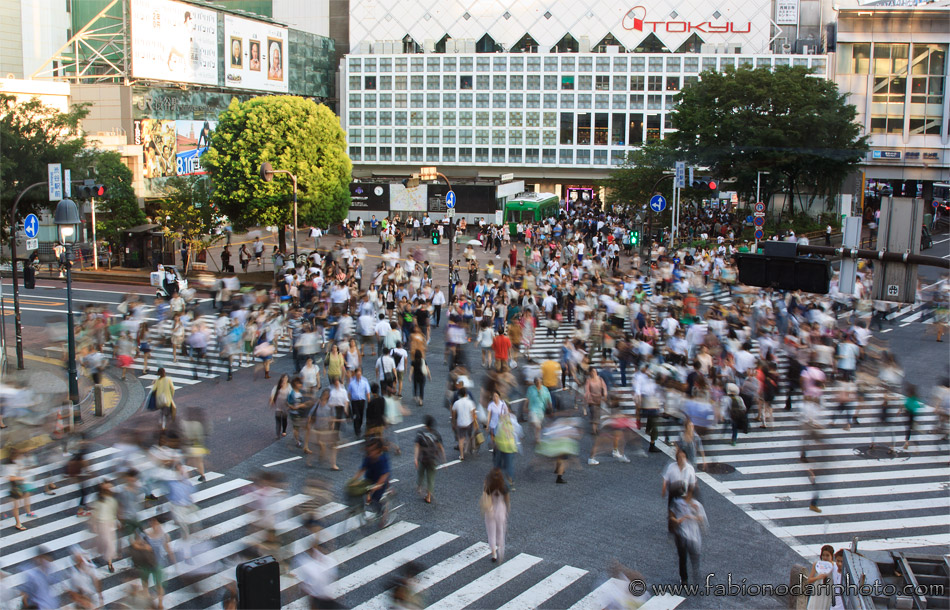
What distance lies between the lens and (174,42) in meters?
65.9

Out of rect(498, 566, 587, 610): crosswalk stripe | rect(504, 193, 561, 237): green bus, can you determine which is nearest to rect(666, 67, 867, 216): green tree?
rect(504, 193, 561, 237): green bus

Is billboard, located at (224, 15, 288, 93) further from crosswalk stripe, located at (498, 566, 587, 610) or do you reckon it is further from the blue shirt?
crosswalk stripe, located at (498, 566, 587, 610)

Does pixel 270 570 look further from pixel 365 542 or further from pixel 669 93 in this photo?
pixel 669 93

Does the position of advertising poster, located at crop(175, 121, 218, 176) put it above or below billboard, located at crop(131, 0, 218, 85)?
below

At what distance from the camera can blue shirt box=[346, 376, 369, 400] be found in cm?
1780

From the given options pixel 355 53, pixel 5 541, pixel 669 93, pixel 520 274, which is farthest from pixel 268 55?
pixel 5 541

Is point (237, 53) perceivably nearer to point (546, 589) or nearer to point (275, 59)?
point (275, 59)

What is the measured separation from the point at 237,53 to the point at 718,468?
67.1 meters

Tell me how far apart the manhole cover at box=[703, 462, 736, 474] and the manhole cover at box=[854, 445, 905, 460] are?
10.2 ft

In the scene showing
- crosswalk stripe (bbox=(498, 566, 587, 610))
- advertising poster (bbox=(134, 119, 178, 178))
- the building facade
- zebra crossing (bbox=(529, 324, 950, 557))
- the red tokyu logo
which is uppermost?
the red tokyu logo

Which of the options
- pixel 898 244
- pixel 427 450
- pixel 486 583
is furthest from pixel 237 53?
pixel 486 583

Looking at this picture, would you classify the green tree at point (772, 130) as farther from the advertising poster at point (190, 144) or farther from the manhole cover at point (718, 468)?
the manhole cover at point (718, 468)

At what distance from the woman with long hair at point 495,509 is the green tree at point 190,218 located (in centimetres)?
3324

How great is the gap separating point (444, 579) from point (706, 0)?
272ft
